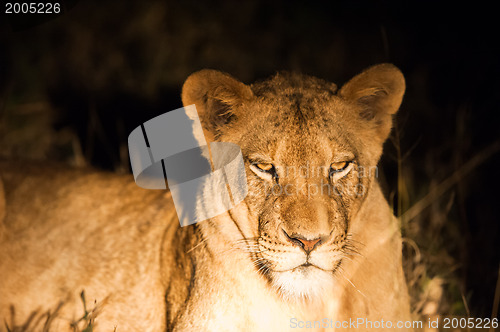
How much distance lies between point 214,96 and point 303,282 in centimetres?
80

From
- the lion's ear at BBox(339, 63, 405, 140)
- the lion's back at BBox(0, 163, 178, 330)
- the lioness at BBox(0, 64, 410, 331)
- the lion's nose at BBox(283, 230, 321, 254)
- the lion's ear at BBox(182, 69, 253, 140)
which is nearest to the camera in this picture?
the lion's nose at BBox(283, 230, 321, 254)

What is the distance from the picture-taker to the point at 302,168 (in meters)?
2.36

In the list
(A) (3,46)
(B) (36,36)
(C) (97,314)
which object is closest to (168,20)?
(B) (36,36)

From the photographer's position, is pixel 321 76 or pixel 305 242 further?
pixel 321 76

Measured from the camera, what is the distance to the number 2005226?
145 inches

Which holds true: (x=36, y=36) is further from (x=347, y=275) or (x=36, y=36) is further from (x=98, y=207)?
(x=347, y=275)

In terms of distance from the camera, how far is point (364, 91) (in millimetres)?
2602

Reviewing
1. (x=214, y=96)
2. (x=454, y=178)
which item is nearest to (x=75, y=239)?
(x=214, y=96)

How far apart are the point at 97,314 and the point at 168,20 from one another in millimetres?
4598

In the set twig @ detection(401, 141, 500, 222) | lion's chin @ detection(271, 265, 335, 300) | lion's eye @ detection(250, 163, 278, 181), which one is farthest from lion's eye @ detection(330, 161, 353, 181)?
twig @ detection(401, 141, 500, 222)

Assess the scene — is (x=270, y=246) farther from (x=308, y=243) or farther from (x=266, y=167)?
(x=266, y=167)

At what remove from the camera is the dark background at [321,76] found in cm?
394

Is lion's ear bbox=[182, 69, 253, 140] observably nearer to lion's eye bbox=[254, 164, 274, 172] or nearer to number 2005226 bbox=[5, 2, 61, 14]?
lion's eye bbox=[254, 164, 274, 172]

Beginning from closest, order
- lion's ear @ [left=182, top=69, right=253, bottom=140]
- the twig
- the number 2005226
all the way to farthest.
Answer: lion's ear @ [left=182, top=69, right=253, bottom=140] → the number 2005226 → the twig
